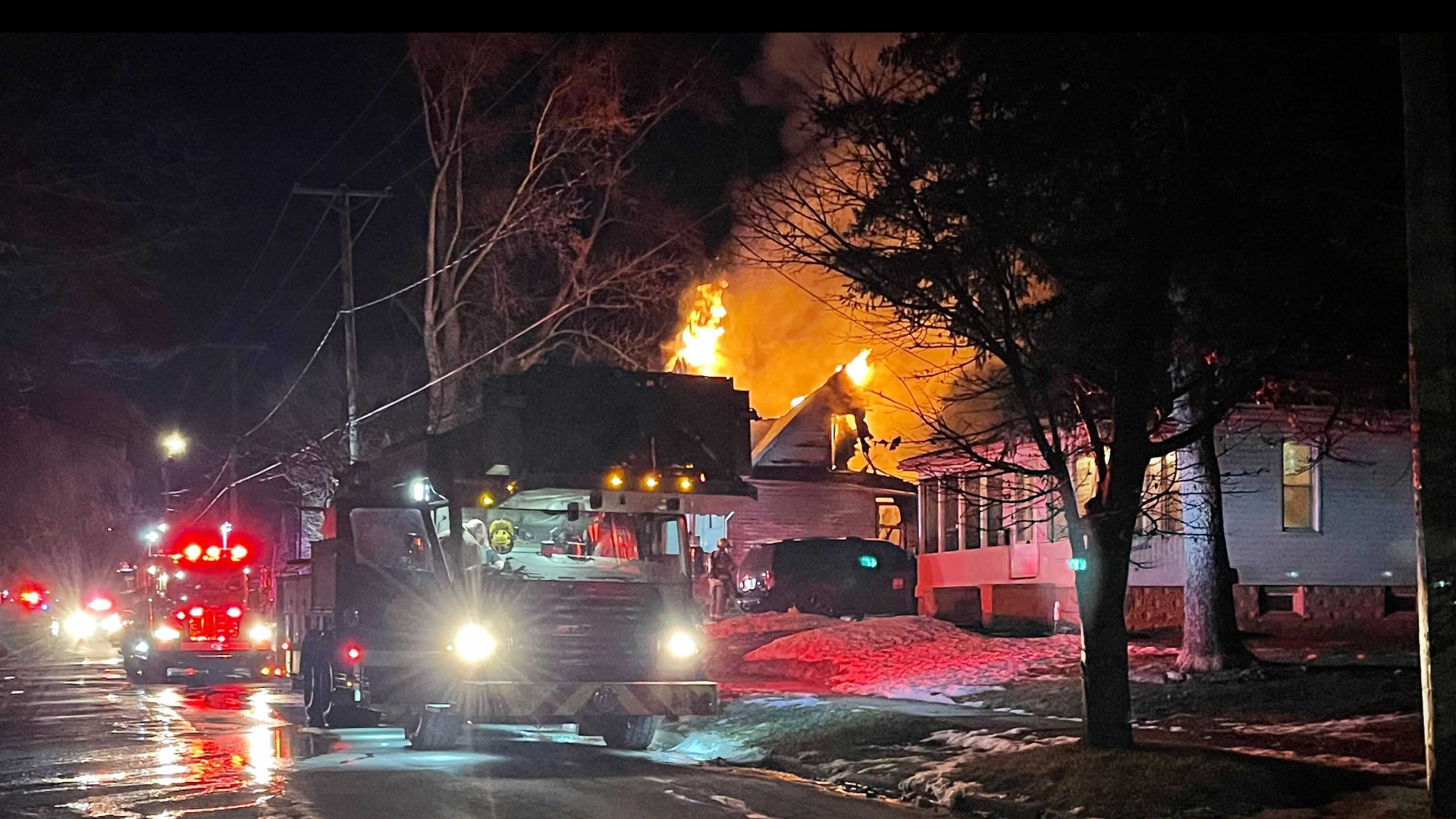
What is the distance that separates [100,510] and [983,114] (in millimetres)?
48930

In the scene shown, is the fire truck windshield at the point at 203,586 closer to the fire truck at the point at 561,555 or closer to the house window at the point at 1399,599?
the fire truck at the point at 561,555

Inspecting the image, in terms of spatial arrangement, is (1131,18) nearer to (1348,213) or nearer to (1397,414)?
(1348,213)

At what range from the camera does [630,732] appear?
53.0 ft

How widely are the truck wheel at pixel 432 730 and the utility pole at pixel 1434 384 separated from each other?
9.08 meters

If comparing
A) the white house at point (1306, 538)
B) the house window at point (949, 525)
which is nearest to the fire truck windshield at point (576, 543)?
the white house at point (1306, 538)

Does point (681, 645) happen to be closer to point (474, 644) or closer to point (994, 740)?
point (474, 644)

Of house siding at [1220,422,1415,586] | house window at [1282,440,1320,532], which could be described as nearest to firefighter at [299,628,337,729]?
→ house siding at [1220,422,1415,586]

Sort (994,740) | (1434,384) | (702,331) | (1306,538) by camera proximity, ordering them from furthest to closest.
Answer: (702,331)
(1306,538)
(994,740)
(1434,384)

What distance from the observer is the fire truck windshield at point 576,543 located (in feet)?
48.5

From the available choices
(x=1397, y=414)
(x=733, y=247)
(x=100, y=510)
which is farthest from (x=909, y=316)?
(x=100, y=510)

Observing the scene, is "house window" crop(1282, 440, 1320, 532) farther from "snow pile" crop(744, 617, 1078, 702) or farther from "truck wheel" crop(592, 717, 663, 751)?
"truck wheel" crop(592, 717, 663, 751)

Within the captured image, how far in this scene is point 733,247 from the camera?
121 feet

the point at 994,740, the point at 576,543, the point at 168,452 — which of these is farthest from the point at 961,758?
the point at 168,452

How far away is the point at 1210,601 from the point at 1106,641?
6007 mm
